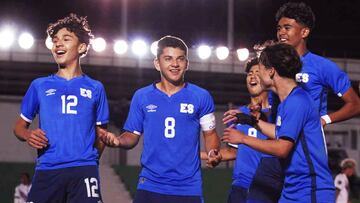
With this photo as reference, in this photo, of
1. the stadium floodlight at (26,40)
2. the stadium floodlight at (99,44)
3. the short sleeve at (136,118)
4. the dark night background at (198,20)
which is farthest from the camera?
the dark night background at (198,20)

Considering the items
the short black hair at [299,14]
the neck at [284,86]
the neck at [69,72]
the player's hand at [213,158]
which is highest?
the short black hair at [299,14]

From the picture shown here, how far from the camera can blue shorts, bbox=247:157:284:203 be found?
6844mm

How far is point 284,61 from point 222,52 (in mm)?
22887

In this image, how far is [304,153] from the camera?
211 inches

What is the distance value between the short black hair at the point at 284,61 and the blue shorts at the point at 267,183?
1494mm

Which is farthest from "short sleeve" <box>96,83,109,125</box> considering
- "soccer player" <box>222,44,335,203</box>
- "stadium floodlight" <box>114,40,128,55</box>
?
"stadium floodlight" <box>114,40,128,55</box>

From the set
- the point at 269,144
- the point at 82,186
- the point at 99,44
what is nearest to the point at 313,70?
the point at 269,144

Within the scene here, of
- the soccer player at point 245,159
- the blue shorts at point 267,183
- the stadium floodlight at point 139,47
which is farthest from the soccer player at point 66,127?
the stadium floodlight at point 139,47

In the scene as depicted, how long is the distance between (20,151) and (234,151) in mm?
19331

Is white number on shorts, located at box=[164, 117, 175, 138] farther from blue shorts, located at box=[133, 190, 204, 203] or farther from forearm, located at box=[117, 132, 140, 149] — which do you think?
blue shorts, located at box=[133, 190, 204, 203]

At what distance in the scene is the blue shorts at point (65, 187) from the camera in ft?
20.3

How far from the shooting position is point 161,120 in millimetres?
6641

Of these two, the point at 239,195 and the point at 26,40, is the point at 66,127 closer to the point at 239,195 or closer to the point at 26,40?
the point at 239,195

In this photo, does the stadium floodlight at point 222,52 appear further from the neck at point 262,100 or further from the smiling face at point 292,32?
the smiling face at point 292,32
